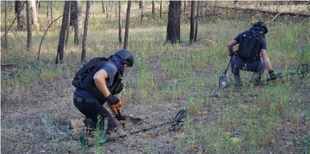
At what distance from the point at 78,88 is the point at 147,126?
1249mm

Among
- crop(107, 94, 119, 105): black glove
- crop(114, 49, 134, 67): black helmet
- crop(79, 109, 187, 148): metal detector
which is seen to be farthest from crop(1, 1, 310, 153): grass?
crop(114, 49, 134, 67): black helmet

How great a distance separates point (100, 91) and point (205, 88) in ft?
10.2

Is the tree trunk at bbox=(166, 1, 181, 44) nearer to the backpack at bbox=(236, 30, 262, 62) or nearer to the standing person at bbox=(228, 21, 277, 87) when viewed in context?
the standing person at bbox=(228, 21, 277, 87)

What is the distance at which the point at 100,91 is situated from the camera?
236 inches

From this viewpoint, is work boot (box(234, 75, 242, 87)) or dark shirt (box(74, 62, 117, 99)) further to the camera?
work boot (box(234, 75, 242, 87))

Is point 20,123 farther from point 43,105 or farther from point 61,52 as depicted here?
point 61,52

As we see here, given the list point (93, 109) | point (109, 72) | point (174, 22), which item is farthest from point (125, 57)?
point (174, 22)

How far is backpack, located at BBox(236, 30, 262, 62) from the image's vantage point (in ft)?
26.3

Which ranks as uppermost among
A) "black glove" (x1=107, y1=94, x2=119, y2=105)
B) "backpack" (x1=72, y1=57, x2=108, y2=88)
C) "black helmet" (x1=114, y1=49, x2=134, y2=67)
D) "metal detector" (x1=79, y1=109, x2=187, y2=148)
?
"black helmet" (x1=114, y1=49, x2=134, y2=67)

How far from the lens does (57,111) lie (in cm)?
775

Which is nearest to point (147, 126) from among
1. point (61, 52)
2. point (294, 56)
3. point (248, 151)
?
point (248, 151)

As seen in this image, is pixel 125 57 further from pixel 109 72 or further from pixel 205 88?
pixel 205 88

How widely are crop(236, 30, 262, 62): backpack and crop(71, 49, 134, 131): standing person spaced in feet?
9.22

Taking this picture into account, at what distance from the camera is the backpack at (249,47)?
8016mm
